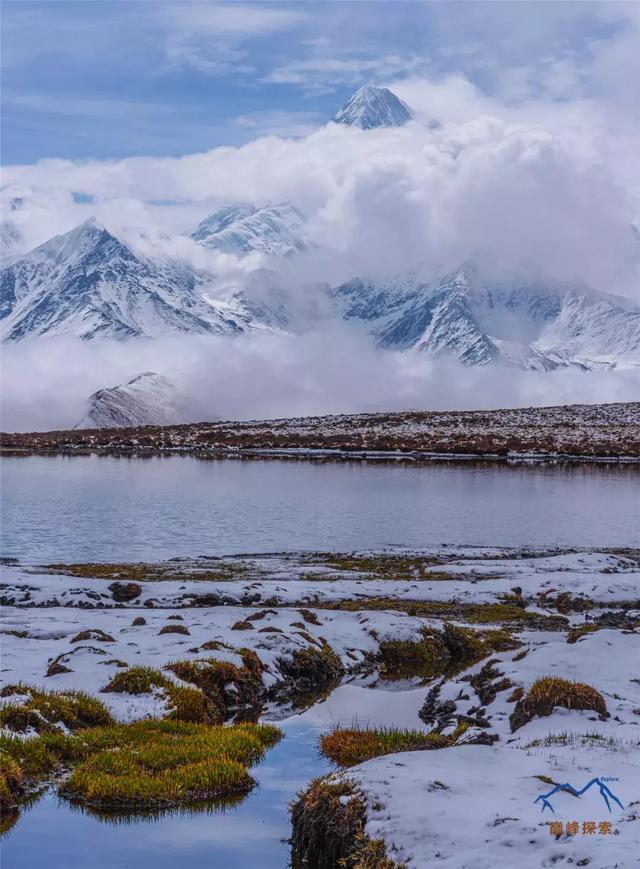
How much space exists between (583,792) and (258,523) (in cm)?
4460

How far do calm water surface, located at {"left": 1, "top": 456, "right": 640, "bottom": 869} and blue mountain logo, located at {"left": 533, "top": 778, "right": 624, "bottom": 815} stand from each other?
3.19 meters

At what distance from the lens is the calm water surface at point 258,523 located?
1170 cm

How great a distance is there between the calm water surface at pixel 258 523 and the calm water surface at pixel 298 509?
14cm

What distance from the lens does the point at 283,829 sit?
12219mm

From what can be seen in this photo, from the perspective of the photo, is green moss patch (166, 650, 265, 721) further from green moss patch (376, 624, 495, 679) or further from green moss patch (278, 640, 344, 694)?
green moss patch (376, 624, 495, 679)

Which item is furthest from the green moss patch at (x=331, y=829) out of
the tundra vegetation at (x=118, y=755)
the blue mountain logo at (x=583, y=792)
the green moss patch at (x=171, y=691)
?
the green moss patch at (x=171, y=691)

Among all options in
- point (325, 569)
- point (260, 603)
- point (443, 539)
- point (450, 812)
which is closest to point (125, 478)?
point (443, 539)

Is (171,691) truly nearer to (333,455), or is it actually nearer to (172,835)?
(172,835)

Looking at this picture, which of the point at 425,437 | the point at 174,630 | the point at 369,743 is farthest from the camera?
the point at 425,437

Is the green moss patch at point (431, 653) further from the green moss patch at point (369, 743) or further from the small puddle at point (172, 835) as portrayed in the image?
the small puddle at point (172, 835)

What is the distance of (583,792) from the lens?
36.1 ft

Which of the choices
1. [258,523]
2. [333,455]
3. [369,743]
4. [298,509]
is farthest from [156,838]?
[333,455]

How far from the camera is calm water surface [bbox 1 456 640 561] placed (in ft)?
158

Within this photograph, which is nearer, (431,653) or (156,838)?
(156,838)
